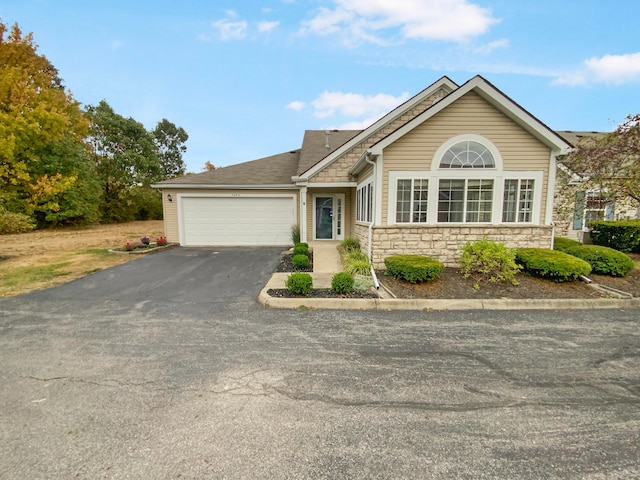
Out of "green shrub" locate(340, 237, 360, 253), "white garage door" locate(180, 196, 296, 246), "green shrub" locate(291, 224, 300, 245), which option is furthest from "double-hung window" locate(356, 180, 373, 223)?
"white garage door" locate(180, 196, 296, 246)

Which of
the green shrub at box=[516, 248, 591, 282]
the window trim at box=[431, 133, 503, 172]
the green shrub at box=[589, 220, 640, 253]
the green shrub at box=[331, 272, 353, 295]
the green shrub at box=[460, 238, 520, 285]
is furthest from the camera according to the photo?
the green shrub at box=[589, 220, 640, 253]

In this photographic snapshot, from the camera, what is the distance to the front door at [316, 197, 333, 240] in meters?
13.0

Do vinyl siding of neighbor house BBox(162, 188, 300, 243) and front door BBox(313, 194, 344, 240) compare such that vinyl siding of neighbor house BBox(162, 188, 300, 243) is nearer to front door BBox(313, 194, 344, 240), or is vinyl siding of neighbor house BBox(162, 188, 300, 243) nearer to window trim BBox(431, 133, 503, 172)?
front door BBox(313, 194, 344, 240)

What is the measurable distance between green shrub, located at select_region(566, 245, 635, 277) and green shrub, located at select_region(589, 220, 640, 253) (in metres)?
4.12

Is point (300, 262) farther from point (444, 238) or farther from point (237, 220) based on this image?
point (237, 220)

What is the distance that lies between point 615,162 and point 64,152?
1121 inches

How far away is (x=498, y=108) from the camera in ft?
24.2

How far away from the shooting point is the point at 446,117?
7.47 meters

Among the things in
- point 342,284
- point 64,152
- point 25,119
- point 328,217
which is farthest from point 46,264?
point 64,152

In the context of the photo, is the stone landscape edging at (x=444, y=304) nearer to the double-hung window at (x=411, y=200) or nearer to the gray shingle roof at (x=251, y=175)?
the double-hung window at (x=411, y=200)

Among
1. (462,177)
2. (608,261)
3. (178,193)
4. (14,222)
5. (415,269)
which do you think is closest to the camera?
(415,269)

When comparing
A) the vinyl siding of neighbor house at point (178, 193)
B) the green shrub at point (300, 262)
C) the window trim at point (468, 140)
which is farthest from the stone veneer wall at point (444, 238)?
the vinyl siding of neighbor house at point (178, 193)

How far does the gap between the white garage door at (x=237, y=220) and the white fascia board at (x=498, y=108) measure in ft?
21.2

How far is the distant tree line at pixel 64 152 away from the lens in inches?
433
